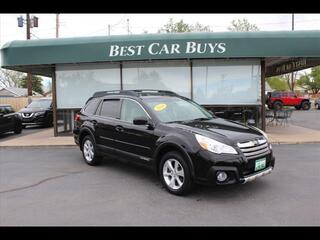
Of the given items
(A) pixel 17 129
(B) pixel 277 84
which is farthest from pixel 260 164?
(B) pixel 277 84

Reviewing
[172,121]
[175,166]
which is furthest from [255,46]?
[175,166]

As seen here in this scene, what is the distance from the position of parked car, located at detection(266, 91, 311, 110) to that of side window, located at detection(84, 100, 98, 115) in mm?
28347

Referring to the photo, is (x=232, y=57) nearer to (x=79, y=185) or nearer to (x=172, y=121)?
(x=172, y=121)

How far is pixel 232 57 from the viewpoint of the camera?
1185 centimetres

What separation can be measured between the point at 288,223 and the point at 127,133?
3489mm

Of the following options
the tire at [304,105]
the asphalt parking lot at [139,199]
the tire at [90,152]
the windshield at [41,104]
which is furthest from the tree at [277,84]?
the tire at [90,152]

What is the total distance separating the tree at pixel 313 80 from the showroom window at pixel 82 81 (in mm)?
56242

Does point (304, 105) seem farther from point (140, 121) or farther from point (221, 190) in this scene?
point (140, 121)

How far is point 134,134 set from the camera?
6.68 m

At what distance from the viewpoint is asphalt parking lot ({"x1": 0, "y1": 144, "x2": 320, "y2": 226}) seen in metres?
4.67

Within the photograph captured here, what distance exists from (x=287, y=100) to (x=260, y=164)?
3101cm

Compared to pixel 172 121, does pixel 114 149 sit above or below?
below

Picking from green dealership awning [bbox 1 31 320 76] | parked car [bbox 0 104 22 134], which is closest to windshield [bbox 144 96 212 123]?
green dealership awning [bbox 1 31 320 76]

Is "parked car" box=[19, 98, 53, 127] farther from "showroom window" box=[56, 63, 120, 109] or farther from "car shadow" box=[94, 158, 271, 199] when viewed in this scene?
"car shadow" box=[94, 158, 271, 199]
